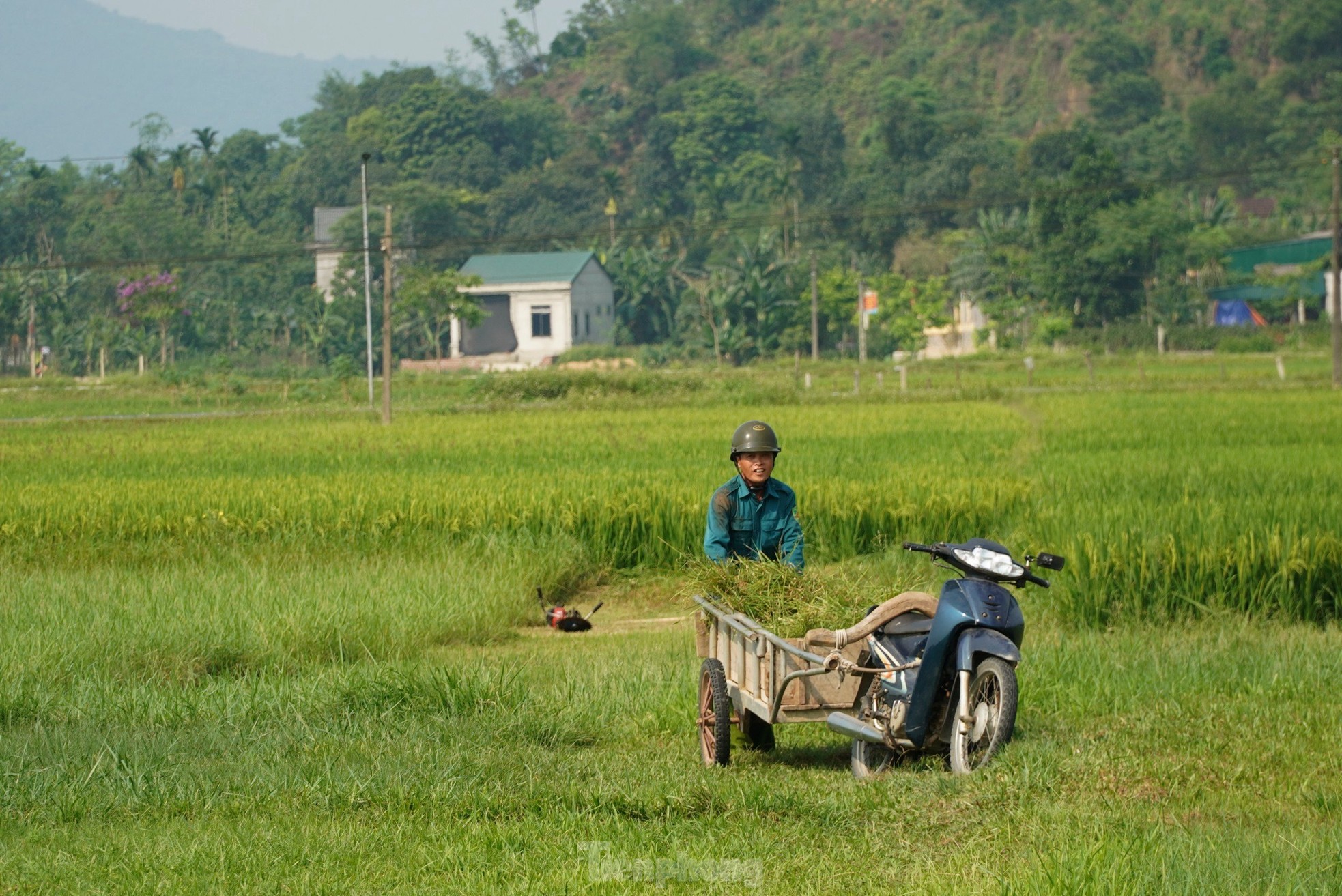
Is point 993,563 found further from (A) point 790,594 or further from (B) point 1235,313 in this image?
(B) point 1235,313

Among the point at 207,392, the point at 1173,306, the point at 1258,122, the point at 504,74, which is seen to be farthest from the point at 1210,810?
the point at 504,74

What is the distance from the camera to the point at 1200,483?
16016 mm

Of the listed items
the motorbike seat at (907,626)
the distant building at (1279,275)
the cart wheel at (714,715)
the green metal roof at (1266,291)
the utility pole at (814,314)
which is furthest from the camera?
the distant building at (1279,275)

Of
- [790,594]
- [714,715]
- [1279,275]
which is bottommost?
[714,715]

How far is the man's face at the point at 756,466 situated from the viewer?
7.16 m

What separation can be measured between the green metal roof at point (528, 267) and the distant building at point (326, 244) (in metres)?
7.08

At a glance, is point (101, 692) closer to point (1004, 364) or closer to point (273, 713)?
point (273, 713)

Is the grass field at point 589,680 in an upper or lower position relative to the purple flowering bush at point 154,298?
lower

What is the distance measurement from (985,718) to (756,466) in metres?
1.69

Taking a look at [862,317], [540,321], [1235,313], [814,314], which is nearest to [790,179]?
[540,321]

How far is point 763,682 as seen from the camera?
638 cm

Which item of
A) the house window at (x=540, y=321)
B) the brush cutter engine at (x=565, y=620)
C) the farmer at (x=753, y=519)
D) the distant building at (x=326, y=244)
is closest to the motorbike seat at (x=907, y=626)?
the farmer at (x=753, y=519)

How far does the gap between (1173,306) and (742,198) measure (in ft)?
114

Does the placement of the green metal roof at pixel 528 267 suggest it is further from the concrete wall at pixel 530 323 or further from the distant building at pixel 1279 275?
the distant building at pixel 1279 275
